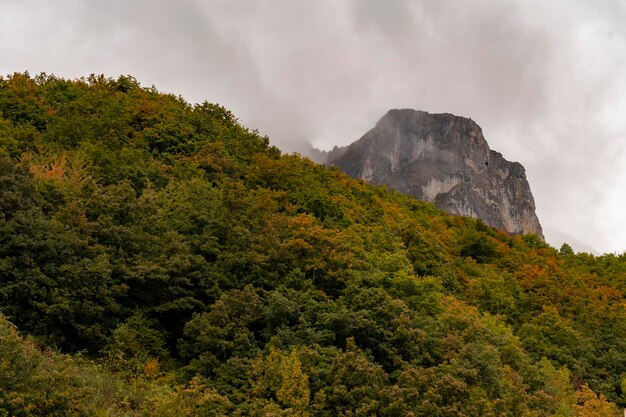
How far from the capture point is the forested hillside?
60.3ft

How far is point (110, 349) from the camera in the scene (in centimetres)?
2067

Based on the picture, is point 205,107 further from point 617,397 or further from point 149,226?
point 617,397

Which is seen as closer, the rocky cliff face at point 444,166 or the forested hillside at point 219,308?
the forested hillside at point 219,308

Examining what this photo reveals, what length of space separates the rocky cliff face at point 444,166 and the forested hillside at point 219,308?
327 feet

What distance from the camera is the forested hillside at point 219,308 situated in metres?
18.4

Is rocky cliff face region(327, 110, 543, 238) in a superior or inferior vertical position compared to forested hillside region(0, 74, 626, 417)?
superior

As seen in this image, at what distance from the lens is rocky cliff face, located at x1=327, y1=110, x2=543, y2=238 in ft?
455

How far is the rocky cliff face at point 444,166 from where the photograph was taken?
138625 millimetres

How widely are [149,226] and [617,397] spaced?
2836cm

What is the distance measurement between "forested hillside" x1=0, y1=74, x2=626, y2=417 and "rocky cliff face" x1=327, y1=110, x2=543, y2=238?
Result: 9968 centimetres

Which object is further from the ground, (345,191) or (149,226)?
(345,191)

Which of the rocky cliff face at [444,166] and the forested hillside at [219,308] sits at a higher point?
the rocky cliff face at [444,166]

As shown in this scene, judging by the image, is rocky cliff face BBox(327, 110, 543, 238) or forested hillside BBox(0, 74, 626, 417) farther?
rocky cliff face BBox(327, 110, 543, 238)

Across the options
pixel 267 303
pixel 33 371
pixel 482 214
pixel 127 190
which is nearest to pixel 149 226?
pixel 127 190
